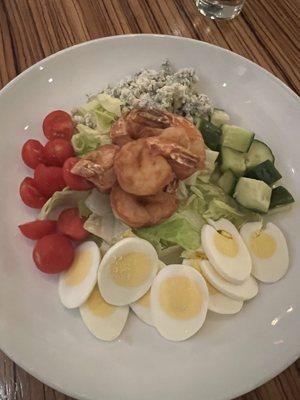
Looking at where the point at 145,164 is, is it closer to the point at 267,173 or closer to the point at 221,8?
the point at 267,173

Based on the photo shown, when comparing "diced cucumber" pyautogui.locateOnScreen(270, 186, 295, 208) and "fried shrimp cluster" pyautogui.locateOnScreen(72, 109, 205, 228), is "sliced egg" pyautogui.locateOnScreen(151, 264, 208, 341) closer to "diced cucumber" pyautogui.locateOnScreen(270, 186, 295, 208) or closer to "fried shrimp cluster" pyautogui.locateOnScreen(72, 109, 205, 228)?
"fried shrimp cluster" pyautogui.locateOnScreen(72, 109, 205, 228)

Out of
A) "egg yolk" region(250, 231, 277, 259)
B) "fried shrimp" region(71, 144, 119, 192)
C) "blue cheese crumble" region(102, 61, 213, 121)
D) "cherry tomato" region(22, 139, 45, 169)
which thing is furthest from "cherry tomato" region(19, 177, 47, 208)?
Result: "egg yolk" region(250, 231, 277, 259)

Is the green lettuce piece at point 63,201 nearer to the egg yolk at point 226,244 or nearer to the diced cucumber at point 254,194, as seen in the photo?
the egg yolk at point 226,244

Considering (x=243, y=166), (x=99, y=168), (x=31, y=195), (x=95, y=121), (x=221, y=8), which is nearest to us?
(x=99, y=168)

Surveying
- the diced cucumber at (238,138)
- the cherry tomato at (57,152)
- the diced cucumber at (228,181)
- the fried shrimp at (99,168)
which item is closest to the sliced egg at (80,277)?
the fried shrimp at (99,168)

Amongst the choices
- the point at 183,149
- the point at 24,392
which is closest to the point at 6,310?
A: the point at 24,392

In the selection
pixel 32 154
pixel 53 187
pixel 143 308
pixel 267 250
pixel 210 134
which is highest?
pixel 32 154

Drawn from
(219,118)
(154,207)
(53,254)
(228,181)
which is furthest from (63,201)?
(219,118)
